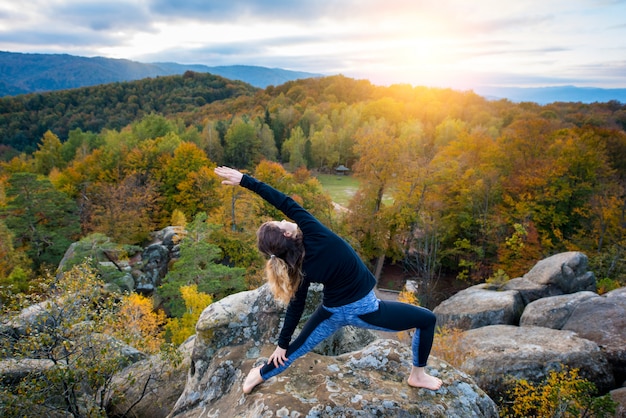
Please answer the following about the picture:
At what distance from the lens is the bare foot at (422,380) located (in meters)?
4.96

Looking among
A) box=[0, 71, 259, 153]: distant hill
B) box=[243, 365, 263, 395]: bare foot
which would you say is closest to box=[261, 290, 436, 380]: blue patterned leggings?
box=[243, 365, 263, 395]: bare foot

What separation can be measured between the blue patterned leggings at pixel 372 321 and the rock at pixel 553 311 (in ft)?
42.3

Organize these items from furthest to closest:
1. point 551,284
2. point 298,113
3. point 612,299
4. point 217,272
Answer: point 298,113, point 217,272, point 551,284, point 612,299

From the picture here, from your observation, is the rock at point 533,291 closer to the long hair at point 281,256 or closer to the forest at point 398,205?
the forest at point 398,205

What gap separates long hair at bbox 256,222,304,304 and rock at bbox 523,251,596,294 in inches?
768

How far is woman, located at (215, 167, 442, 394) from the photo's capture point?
13.7 feet

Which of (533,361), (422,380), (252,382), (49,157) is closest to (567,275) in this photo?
(533,361)

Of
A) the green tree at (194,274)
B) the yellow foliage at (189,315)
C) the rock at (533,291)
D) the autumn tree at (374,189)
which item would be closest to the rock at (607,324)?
the rock at (533,291)

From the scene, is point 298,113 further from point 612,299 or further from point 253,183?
point 253,183

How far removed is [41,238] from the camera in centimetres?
3378

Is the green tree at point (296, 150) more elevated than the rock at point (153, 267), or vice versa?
the green tree at point (296, 150)

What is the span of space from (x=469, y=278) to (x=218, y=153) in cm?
4836

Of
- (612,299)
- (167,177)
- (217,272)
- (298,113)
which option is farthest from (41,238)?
(298,113)

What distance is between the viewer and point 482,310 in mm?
17375
